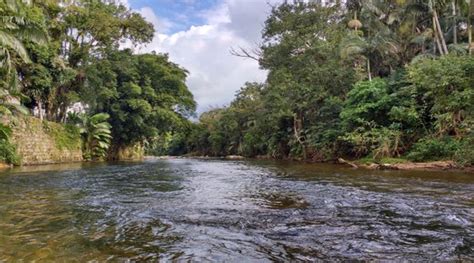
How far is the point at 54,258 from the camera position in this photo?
138 inches

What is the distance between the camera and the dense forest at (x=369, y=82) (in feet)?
50.8

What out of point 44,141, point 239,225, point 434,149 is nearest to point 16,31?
point 44,141

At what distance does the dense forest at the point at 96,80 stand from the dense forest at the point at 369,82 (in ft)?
14.3

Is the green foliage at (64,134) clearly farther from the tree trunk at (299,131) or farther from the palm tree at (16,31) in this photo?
the tree trunk at (299,131)

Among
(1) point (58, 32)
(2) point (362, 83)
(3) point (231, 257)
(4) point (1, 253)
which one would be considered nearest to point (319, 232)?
(3) point (231, 257)

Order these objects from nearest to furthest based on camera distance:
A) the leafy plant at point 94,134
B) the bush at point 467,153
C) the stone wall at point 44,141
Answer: the bush at point 467,153, the stone wall at point 44,141, the leafy plant at point 94,134

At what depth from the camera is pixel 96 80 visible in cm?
2483

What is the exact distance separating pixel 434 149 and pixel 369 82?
5629 mm

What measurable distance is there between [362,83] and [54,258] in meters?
19.1

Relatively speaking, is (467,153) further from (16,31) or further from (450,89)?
(16,31)

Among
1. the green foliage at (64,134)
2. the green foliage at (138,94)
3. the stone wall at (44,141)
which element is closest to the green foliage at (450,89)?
the stone wall at (44,141)

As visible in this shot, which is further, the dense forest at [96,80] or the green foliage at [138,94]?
the green foliage at [138,94]

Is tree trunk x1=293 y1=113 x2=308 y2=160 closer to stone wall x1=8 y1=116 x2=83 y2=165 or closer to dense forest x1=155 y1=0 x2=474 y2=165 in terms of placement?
dense forest x1=155 y1=0 x2=474 y2=165

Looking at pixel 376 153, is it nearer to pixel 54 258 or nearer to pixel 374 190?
pixel 374 190
